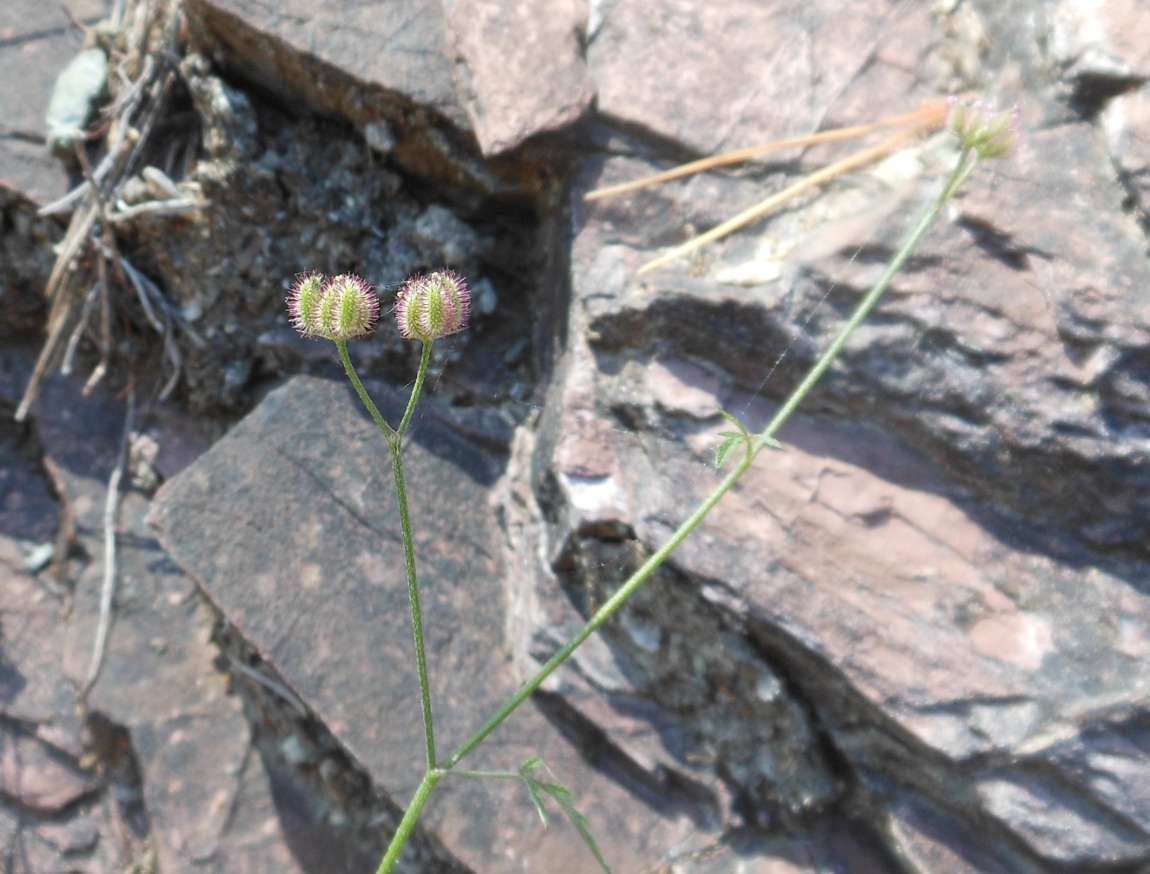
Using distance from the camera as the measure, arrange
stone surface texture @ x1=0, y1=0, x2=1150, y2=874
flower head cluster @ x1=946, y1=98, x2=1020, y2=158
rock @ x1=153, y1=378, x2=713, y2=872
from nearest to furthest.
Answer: flower head cluster @ x1=946, y1=98, x2=1020, y2=158 < stone surface texture @ x1=0, y1=0, x2=1150, y2=874 < rock @ x1=153, y1=378, x2=713, y2=872

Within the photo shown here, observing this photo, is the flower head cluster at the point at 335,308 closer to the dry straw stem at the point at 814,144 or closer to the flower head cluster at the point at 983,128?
the dry straw stem at the point at 814,144

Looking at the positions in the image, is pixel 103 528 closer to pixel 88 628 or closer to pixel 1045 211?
pixel 88 628

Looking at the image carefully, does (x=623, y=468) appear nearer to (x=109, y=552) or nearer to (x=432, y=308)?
(x=432, y=308)

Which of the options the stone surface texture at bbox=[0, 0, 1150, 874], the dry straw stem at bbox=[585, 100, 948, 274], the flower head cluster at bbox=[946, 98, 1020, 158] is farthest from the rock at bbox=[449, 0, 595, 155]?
the flower head cluster at bbox=[946, 98, 1020, 158]

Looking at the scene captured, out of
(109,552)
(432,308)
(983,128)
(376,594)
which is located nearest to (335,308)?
(432,308)

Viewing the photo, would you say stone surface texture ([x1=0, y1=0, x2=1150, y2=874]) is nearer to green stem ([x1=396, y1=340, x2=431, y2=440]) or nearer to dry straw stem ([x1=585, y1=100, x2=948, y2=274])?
dry straw stem ([x1=585, y1=100, x2=948, y2=274])

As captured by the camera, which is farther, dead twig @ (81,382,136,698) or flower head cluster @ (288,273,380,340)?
dead twig @ (81,382,136,698)

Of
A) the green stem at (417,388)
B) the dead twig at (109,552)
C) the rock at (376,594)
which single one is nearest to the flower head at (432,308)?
the green stem at (417,388)
